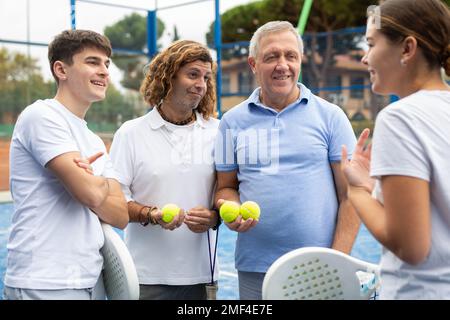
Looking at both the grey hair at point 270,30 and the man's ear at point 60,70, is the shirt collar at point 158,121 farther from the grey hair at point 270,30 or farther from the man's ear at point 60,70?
the man's ear at point 60,70

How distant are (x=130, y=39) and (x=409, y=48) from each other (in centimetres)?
2438

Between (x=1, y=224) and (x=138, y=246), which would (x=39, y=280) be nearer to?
(x=138, y=246)

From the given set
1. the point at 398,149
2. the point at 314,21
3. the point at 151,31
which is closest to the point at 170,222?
the point at 398,149

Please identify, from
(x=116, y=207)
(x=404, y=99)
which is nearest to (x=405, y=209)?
(x=404, y=99)

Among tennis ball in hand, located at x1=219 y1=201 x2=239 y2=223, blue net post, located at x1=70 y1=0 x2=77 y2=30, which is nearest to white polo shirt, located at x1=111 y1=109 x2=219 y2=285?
tennis ball in hand, located at x1=219 y1=201 x2=239 y2=223

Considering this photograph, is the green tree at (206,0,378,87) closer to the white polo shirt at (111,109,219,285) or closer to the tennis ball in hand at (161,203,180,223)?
the white polo shirt at (111,109,219,285)

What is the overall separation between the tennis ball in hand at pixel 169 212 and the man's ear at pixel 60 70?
0.63 metres

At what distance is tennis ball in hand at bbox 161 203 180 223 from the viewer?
227 cm

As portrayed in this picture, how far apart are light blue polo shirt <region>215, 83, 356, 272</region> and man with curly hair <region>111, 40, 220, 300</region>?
0.23m

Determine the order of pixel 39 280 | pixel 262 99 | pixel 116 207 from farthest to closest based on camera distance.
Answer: pixel 262 99 < pixel 116 207 < pixel 39 280

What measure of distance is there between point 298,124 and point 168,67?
2.12ft

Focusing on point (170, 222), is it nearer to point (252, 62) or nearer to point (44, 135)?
point (44, 135)

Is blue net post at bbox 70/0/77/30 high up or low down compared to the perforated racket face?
up

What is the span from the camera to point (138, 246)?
253 cm
